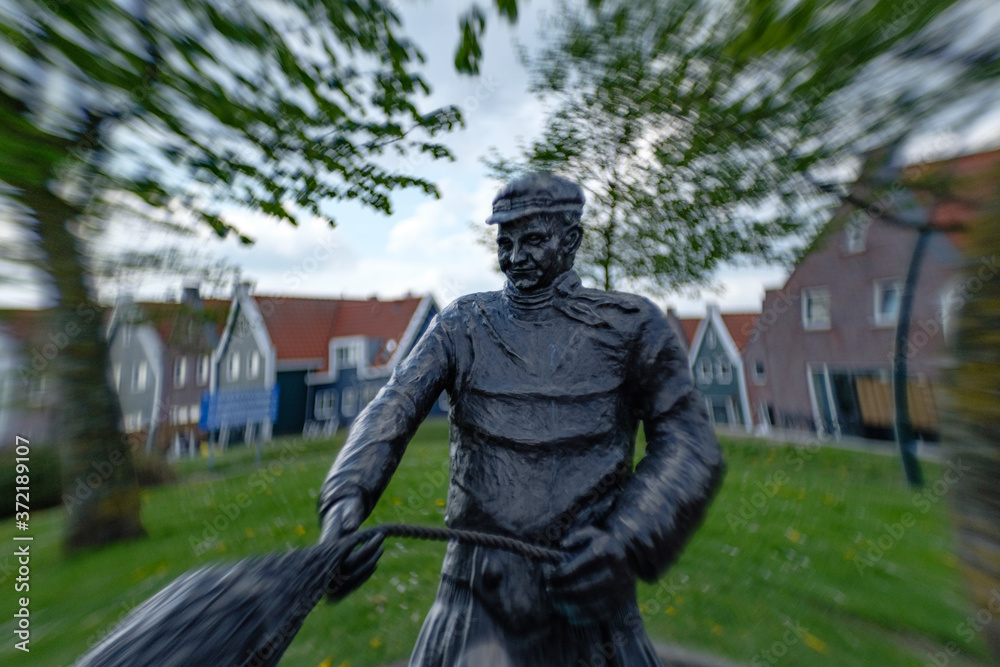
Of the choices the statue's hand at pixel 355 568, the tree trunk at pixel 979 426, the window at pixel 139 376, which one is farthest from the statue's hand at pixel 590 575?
the window at pixel 139 376

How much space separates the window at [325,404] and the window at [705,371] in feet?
41.7

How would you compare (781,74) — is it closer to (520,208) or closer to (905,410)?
(520,208)

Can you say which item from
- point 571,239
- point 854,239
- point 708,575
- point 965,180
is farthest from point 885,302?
point 571,239

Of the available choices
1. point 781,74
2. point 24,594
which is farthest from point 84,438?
point 781,74

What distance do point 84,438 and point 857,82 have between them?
745 centimetres

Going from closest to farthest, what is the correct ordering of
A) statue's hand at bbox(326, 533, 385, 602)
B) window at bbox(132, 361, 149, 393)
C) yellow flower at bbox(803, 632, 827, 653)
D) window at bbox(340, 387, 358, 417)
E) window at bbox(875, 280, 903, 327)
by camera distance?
statue's hand at bbox(326, 533, 385, 602), yellow flower at bbox(803, 632, 827, 653), window at bbox(875, 280, 903, 327), window at bbox(132, 361, 149, 393), window at bbox(340, 387, 358, 417)

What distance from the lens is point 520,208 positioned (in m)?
1.64

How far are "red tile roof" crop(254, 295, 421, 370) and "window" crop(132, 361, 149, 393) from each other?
13.3 ft

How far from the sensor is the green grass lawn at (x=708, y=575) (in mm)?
3789

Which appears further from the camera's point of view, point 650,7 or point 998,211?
point 650,7

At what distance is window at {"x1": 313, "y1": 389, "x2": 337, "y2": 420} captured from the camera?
19531mm

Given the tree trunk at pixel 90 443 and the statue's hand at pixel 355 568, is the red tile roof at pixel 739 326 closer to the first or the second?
the tree trunk at pixel 90 443

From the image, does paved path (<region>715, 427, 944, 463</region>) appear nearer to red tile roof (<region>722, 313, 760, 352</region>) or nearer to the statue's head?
red tile roof (<region>722, 313, 760, 352</region>)

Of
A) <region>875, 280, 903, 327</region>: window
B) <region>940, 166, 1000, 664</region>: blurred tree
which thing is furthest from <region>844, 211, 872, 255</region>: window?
<region>940, 166, 1000, 664</region>: blurred tree
